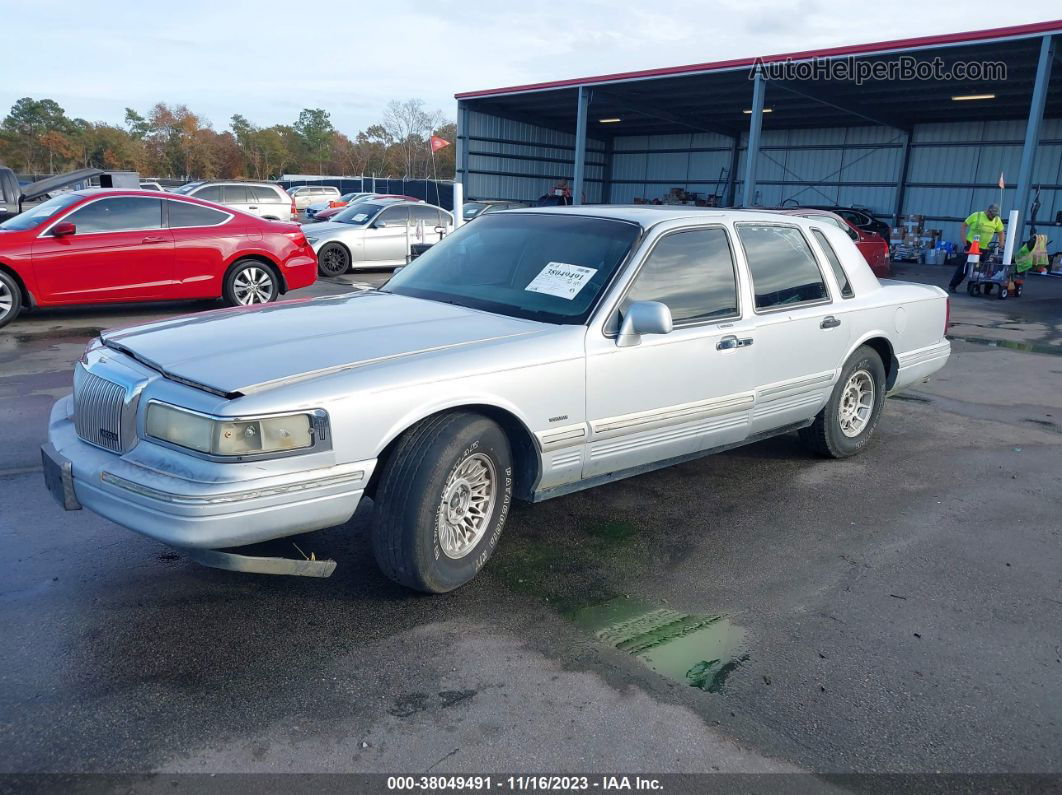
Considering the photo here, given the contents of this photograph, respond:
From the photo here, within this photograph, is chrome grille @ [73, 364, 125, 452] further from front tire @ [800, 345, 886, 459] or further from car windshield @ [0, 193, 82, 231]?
car windshield @ [0, 193, 82, 231]

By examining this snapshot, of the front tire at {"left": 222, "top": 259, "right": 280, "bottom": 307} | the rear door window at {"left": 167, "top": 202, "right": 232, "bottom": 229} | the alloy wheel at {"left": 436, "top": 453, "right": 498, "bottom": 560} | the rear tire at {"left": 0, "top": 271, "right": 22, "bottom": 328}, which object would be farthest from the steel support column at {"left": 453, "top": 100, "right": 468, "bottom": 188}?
the alloy wheel at {"left": 436, "top": 453, "right": 498, "bottom": 560}

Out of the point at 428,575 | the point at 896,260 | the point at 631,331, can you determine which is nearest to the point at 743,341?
the point at 631,331

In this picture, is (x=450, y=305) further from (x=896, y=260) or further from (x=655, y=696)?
(x=896, y=260)

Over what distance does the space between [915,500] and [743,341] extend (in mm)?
1563

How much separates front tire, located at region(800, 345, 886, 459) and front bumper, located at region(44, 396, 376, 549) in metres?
3.48

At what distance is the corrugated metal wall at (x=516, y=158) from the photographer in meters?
31.4

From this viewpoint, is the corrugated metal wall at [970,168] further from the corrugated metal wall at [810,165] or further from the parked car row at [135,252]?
the parked car row at [135,252]

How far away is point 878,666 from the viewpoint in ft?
10.6

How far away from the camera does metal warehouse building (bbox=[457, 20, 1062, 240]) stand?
20266 mm

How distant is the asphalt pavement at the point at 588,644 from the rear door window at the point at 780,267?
1193 millimetres

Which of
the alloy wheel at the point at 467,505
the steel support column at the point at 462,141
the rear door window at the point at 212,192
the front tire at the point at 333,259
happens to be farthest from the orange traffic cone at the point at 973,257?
the steel support column at the point at 462,141

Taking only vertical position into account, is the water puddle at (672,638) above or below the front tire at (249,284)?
below

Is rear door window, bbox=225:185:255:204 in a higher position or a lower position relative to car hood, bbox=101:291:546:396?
higher

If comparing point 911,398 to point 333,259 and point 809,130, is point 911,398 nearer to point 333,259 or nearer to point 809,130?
point 333,259
